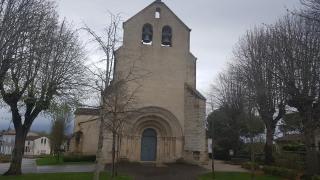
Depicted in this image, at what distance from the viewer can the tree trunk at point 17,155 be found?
2161 cm

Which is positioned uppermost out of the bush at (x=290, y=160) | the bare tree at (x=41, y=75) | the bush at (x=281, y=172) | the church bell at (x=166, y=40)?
the church bell at (x=166, y=40)

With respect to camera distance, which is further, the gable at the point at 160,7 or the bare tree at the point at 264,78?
the gable at the point at 160,7

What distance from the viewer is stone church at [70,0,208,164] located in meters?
30.5

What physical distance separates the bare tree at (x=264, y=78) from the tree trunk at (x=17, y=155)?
15774mm

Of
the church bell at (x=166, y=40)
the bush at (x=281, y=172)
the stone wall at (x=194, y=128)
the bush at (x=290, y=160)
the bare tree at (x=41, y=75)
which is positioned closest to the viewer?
the bare tree at (x=41, y=75)

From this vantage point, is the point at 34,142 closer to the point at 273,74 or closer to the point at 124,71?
the point at 124,71

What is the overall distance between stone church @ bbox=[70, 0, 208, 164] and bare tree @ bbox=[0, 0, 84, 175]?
21.8 feet

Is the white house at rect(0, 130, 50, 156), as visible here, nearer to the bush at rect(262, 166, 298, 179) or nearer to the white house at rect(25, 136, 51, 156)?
the white house at rect(25, 136, 51, 156)

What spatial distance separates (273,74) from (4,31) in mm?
16914

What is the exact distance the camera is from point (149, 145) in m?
31.5

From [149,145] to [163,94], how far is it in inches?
182

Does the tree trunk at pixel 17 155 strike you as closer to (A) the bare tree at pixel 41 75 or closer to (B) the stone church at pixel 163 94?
(A) the bare tree at pixel 41 75

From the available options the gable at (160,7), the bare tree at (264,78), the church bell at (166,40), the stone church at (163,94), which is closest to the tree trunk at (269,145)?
the bare tree at (264,78)

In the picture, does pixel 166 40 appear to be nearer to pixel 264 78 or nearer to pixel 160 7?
pixel 160 7
